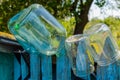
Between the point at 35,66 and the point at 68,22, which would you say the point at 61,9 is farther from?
the point at 35,66

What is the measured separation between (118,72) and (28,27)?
4.41 ft

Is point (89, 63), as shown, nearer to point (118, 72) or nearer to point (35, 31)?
point (118, 72)

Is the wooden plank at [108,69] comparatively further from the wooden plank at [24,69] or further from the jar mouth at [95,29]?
the wooden plank at [24,69]

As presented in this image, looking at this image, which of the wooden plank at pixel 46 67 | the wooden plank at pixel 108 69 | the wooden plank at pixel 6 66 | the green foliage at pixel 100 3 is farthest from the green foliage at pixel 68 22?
the wooden plank at pixel 46 67

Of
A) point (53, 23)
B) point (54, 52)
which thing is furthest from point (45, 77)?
point (53, 23)

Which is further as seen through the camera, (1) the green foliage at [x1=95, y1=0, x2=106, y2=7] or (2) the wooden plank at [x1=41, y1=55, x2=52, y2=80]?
(1) the green foliage at [x1=95, y1=0, x2=106, y2=7]

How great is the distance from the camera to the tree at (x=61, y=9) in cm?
1406

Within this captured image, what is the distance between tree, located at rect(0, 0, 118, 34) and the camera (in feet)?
46.1

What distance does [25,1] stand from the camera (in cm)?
1396

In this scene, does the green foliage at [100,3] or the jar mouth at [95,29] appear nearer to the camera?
the jar mouth at [95,29]

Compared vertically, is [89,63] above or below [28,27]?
below

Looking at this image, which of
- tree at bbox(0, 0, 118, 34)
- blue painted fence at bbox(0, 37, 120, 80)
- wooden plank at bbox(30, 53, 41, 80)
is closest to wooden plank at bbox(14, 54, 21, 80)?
blue painted fence at bbox(0, 37, 120, 80)

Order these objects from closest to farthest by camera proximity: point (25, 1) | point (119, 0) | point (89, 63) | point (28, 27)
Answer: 1. point (28, 27)
2. point (89, 63)
3. point (25, 1)
4. point (119, 0)

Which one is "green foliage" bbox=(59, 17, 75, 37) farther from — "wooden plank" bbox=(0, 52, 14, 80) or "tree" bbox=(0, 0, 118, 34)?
"wooden plank" bbox=(0, 52, 14, 80)
